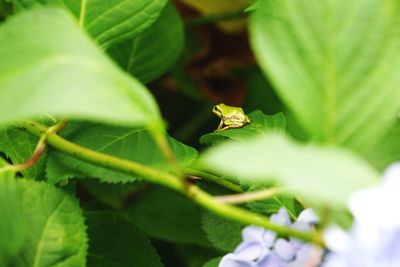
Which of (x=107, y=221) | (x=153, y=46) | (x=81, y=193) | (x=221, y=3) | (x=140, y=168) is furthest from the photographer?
(x=221, y=3)

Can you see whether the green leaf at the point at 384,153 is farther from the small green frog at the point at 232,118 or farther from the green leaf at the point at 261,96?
the green leaf at the point at 261,96

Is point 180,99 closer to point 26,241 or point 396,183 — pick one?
point 26,241

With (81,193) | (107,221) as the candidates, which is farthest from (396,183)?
(81,193)

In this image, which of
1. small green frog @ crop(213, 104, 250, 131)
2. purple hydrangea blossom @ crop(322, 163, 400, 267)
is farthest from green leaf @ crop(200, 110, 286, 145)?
purple hydrangea blossom @ crop(322, 163, 400, 267)

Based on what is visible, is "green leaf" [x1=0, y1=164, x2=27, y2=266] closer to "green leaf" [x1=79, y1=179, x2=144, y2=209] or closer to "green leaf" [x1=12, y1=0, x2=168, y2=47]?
"green leaf" [x1=12, y1=0, x2=168, y2=47]

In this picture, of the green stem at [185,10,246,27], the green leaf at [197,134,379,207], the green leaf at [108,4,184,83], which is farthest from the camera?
the green stem at [185,10,246,27]
